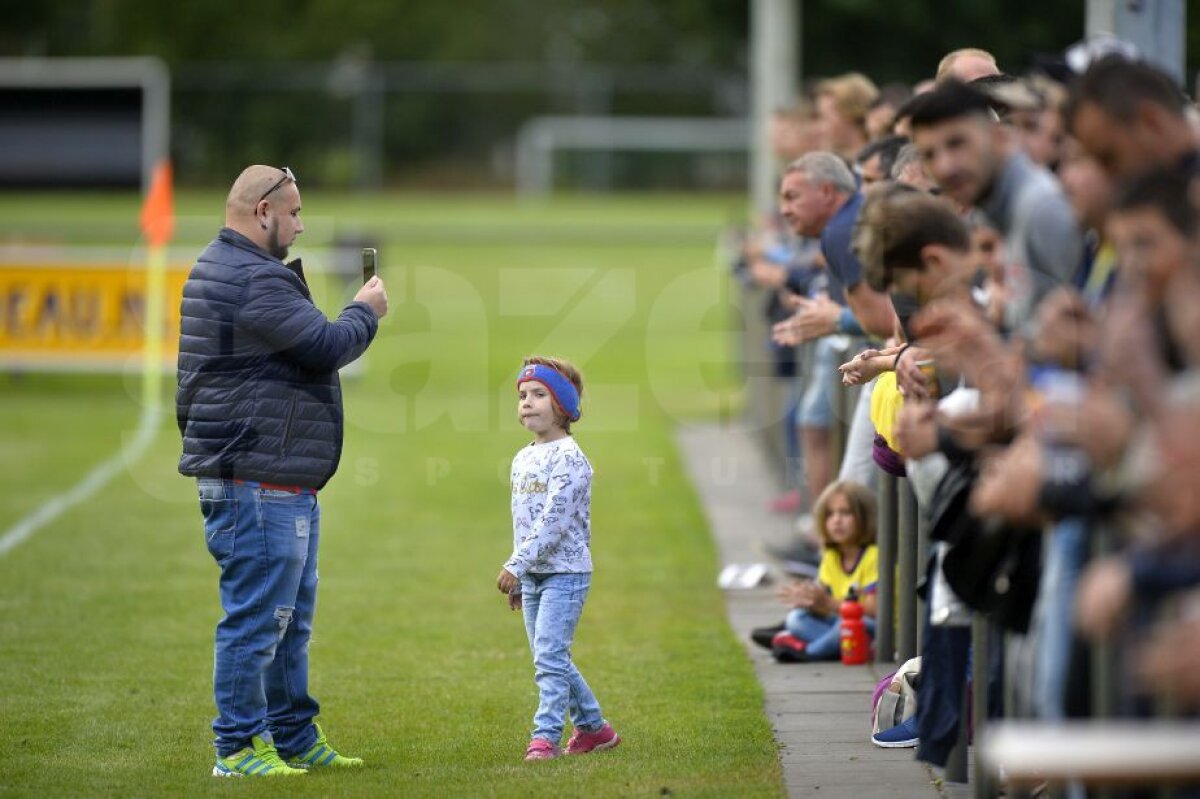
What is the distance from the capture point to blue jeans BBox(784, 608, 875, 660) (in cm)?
856

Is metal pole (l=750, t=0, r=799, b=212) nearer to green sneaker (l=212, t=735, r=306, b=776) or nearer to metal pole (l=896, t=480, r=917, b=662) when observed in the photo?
metal pole (l=896, t=480, r=917, b=662)

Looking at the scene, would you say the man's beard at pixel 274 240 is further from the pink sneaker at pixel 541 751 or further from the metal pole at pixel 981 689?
the metal pole at pixel 981 689

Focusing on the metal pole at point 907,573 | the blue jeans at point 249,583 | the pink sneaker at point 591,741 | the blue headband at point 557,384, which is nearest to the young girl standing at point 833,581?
the metal pole at point 907,573

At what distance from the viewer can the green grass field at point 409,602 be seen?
6895mm

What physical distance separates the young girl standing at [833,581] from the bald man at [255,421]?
260cm

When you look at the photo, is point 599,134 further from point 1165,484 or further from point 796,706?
point 1165,484

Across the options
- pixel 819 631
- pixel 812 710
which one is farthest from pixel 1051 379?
pixel 819 631

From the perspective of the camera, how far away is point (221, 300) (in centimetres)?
664

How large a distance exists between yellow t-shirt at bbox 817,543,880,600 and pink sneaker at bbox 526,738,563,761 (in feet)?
7.55

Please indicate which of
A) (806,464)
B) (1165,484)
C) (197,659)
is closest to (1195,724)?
(1165,484)

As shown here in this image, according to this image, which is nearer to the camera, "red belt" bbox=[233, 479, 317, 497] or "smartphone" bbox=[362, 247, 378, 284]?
"red belt" bbox=[233, 479, 317, 497]

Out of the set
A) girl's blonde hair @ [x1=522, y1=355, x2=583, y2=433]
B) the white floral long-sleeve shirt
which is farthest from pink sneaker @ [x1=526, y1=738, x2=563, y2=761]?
girl's blonde hair @ [x1=522, y1=355, x2=583, y2=433]

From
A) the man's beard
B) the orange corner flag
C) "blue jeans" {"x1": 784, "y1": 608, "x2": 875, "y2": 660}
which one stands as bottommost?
"blue jeans" {"x1": 784, "y1": 608, "x2": 875, "y2": 660}

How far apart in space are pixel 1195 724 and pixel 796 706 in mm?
3755
